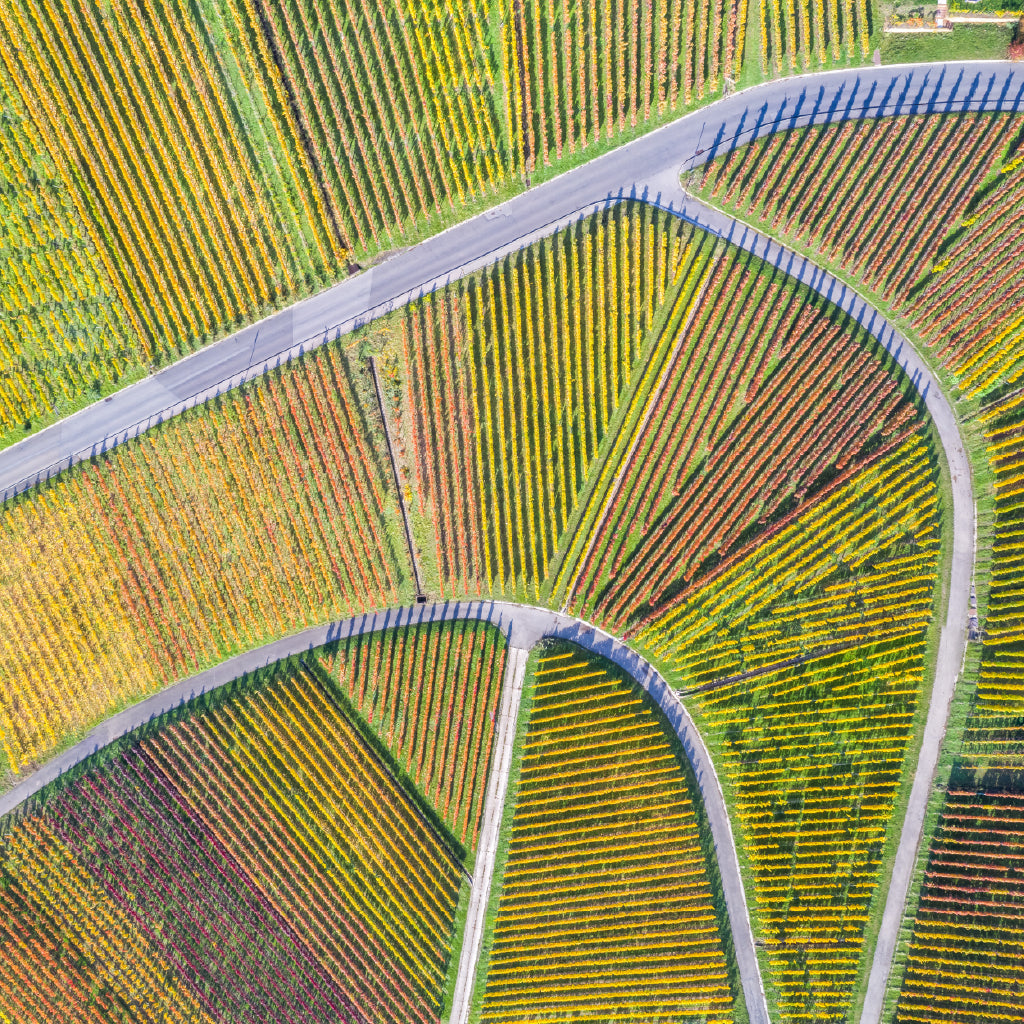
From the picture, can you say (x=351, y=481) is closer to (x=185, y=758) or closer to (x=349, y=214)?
(x=349, y=214)

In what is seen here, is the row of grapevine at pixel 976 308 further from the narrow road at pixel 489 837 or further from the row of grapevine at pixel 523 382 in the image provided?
the narrow road at pixel 489 837

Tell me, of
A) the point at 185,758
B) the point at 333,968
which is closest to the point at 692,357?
the point at 185,758

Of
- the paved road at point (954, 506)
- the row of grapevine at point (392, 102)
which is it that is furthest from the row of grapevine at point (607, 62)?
the paved road at point (954, 506)

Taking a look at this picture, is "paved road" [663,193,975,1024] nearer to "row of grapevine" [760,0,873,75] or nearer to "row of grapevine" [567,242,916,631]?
"row of grapevine" [567,242,916,631]

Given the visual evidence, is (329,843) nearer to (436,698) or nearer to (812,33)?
(436,698)

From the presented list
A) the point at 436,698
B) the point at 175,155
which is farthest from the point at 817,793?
the point at 175,155

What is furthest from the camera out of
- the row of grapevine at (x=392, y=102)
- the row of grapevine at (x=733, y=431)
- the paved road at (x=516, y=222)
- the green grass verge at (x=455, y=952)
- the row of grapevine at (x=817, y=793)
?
the green grass verge at (x=455, y=952)
